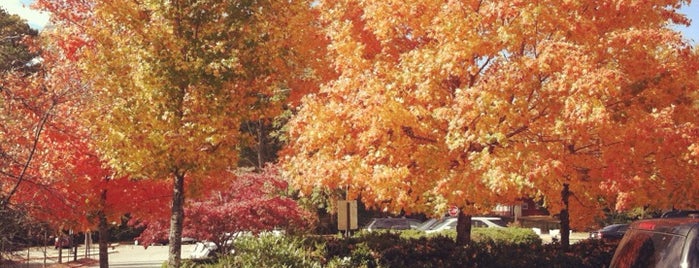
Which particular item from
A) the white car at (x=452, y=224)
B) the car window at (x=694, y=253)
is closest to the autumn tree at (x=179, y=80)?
the car window at (x=694, y=253)

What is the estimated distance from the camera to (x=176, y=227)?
43.2ft

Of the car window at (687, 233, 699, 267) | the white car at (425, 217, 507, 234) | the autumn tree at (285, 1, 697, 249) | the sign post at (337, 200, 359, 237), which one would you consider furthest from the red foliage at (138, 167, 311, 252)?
the car window at (687, 233, 699, 267)

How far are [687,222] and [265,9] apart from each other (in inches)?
406

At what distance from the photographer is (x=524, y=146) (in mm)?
10742

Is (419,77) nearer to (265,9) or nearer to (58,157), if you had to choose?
(265,9)

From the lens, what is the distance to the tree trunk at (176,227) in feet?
41.6

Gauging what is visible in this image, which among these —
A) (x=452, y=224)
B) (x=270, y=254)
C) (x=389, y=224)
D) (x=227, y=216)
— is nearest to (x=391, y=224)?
(x=389, y=224)

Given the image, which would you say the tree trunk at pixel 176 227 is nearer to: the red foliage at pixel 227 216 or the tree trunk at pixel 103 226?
the tree trunk at pixel 103 226

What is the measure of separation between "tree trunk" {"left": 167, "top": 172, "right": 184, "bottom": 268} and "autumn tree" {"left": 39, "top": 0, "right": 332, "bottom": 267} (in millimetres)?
20

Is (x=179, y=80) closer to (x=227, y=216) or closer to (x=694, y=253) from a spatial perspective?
(x=227, y=216)

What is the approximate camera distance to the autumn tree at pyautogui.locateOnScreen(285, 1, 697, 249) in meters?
10.2

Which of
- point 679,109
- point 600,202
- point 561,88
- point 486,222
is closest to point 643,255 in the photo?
point 561,88

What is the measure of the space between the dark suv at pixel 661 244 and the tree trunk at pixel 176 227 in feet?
28.7

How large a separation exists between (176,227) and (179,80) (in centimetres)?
289
